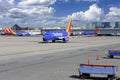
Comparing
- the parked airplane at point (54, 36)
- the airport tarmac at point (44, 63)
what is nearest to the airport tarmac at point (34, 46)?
the parked airplane at point (54, 36)

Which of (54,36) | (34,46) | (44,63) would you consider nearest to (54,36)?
(54,36)

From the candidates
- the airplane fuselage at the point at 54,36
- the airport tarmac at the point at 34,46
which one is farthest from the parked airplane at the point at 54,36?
the airport tarmac at the point at 34,46

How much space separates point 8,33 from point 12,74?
174m

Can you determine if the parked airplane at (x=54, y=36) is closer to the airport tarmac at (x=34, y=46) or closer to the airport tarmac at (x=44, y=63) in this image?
the airport tarmac at (x=34, y=46)

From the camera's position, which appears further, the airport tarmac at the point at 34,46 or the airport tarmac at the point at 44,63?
the airport tarmac at the point at 34,46

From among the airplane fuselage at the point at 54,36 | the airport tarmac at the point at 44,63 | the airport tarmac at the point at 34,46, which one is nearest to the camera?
the airport tarmac at the point at 44,63

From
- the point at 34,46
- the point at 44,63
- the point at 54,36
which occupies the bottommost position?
the point at 34,46

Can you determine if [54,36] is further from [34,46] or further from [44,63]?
[44,63]

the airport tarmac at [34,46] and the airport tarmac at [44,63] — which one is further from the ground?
the airport tarmac at [44,63]

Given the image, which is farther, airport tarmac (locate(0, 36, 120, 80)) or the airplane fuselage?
the airplane fuselage

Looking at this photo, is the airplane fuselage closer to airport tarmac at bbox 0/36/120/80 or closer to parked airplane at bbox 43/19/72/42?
parked airplane at bbox 43/19/72/42

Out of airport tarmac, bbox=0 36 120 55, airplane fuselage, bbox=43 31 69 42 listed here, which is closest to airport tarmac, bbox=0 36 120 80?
airport tarmac, bbox=0 36 120 55

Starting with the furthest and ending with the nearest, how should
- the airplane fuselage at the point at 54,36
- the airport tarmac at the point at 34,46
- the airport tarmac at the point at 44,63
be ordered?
the airplane fuselage at the point at 54,36, the airport tarmac at the point at 34,46, the airport tarmac at the point at 44,63

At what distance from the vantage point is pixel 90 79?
16312 mm
